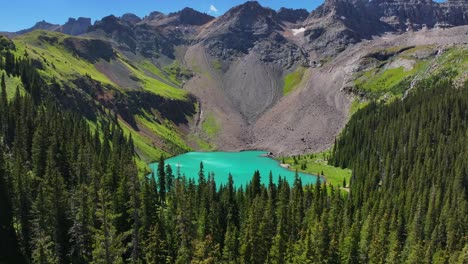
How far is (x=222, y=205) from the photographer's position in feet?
286

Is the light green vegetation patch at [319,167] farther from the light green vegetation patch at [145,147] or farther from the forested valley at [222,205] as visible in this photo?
the light green vegetation patch at [145,147]

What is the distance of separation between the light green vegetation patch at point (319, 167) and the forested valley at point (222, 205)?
10543 mm

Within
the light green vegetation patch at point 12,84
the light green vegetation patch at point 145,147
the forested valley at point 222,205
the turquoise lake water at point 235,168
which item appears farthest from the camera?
the light green vegetation patch at point 145,147

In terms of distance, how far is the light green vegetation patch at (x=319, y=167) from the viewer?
154 meters

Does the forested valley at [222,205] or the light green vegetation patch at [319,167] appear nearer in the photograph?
the forested valley at [222,205]

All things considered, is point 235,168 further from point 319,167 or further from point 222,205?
point 222,205

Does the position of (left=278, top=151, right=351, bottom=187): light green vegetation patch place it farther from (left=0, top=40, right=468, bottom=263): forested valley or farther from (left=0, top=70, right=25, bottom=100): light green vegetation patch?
(left=0, top=70, right=25, bottom=100): light green vegetation patch

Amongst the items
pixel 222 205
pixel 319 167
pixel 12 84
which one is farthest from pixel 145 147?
pixel 222 205

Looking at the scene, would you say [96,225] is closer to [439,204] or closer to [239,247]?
[239,247]

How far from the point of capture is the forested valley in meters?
60.2

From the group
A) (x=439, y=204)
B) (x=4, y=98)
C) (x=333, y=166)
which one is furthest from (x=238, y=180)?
(x=4, y=98)

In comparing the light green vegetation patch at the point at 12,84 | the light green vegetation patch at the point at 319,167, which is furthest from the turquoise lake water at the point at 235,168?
the light green vegetation patch at the point at 12,84

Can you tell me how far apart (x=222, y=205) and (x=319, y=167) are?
307 ft

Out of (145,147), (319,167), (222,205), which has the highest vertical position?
(145,147)
